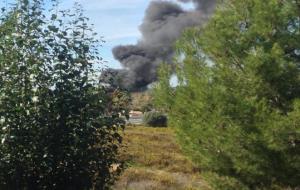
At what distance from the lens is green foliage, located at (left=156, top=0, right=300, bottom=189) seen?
1230 centimetres

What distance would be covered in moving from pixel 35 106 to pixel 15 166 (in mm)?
879

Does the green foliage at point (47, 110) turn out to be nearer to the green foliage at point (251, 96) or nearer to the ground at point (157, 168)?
the ground at point (157, 168)

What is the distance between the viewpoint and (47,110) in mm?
7145

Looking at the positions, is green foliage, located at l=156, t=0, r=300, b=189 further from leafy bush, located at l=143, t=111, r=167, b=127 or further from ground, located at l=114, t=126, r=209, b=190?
leafy bush, located at l=143, t=111, r=167, b=127

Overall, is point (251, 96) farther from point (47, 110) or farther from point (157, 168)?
point (157, 168)

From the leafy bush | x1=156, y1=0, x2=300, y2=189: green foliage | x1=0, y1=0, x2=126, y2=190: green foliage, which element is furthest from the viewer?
the leafy bush

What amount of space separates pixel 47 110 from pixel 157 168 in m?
16.5

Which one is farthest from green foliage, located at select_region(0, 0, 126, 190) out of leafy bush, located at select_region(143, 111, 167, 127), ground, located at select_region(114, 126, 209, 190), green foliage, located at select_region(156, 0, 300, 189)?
leafy bush, located at select_region(143, 111, 167, 127)

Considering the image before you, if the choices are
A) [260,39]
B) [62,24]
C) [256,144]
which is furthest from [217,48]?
[62,24]

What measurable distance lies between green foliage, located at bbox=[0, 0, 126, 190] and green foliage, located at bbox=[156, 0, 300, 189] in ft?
18.7

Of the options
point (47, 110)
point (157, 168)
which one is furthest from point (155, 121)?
point (47, 110)

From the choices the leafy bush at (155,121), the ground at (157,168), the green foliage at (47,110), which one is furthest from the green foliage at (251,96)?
the leafy bush at (155,121)

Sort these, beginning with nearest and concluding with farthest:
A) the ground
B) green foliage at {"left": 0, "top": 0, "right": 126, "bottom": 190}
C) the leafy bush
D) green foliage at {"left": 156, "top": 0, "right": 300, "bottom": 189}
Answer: green foliage at {"left": 0, "top": 0, "right": 126, "bottom": 190}
green foliage at {"left": 156, "top": 0, "right": 300, "bottom": 189}
the ground
the leafy bush

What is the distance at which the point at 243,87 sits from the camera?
43.1 feet
